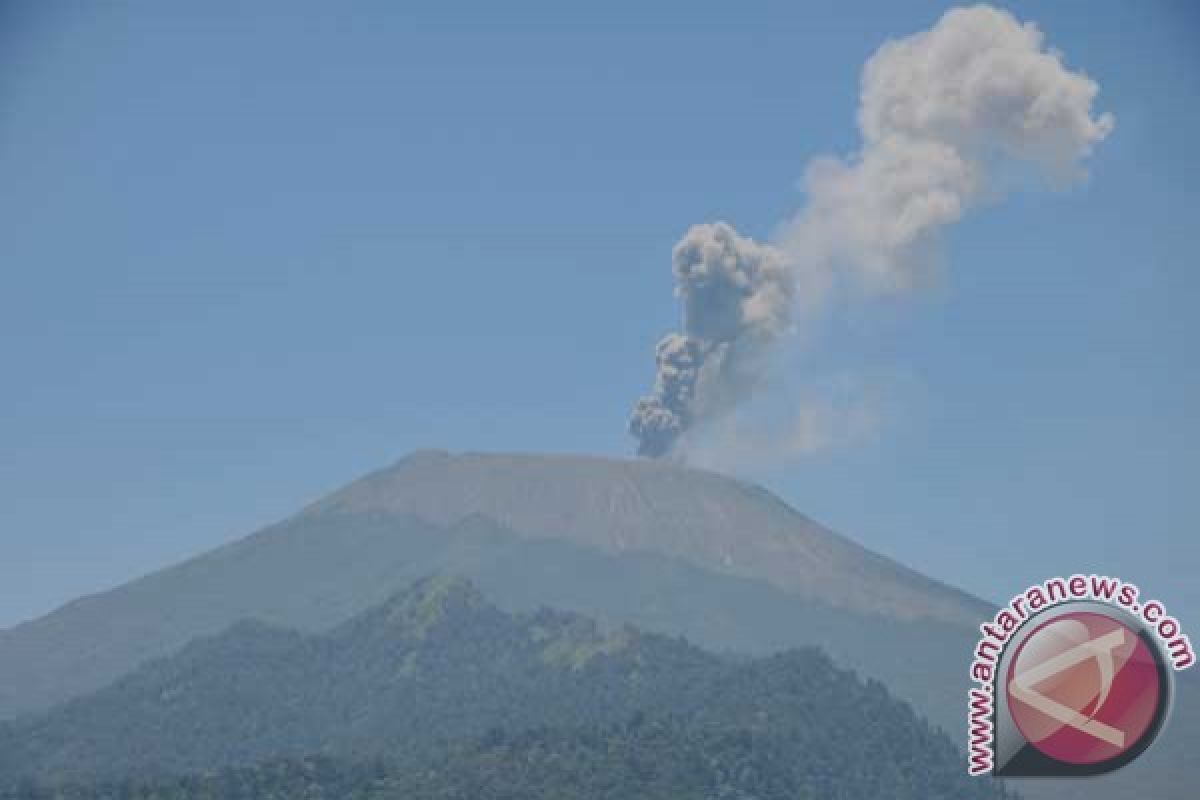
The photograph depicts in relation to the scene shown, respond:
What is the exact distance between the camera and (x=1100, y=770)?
2416 inches

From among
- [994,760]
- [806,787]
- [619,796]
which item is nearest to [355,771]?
[619,796]

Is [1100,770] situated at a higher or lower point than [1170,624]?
lower

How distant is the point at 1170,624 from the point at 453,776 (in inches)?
4038

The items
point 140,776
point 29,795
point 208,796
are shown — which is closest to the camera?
point 208,796

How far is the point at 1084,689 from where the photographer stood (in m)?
61.8

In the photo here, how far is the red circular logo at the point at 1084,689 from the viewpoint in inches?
2403

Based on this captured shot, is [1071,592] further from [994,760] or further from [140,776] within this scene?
[140,776]

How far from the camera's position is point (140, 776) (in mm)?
195375

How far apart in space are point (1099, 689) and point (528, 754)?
344 feet

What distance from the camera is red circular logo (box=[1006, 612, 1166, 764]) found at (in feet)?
200

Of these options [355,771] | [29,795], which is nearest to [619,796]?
[355,771]

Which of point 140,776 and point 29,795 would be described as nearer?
point 29,795

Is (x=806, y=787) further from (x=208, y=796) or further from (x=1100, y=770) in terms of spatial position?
(x=1100, y=770)

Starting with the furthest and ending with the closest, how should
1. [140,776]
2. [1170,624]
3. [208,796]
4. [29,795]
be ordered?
[140,776], [29,795], [208,796], [1170,624]
